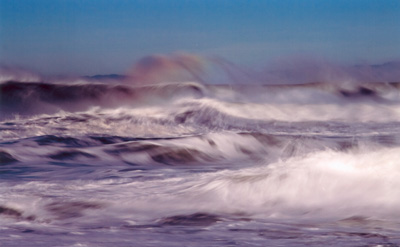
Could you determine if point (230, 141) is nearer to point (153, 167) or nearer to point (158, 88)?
point (153, 167)

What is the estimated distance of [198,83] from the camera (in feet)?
31.8

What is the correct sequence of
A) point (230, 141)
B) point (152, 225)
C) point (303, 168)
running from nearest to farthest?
point (152, 225) → point (303, 168) → point (230, 141)

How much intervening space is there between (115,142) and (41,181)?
194 centimetres

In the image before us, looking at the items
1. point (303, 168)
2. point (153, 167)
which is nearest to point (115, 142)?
point (153, 167)

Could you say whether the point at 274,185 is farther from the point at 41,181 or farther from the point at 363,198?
the point at 41,181

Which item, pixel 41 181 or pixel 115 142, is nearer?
pixel 41 181

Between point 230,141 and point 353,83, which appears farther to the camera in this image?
point 353,83

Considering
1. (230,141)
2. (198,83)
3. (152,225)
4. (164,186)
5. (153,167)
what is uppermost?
(198,83)

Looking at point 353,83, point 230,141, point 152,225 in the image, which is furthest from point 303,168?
point 353,83

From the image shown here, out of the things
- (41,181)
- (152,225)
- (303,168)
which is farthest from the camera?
(41,181)

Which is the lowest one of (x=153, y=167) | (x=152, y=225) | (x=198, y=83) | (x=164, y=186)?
(x=152, y=225)

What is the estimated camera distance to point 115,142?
4.73 meters

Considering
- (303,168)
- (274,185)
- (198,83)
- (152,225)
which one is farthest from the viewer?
(198,83)

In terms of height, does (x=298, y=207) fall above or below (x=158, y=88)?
below
